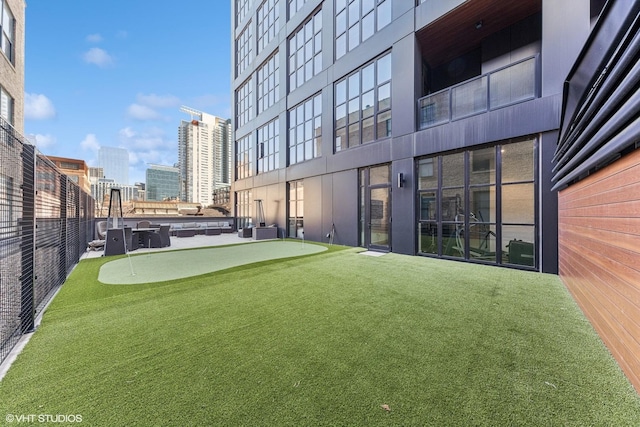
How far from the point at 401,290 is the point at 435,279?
1.14m

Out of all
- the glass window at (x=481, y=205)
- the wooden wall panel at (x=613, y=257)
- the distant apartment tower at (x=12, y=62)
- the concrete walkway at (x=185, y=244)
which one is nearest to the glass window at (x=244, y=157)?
the concrete walkway at (x=185, y=244)

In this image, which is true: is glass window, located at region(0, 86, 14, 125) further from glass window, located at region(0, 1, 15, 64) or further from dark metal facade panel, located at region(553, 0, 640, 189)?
dark metal facade panel, located at region(553, 0, 640, 189)

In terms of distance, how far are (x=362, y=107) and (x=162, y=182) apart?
3762 inches

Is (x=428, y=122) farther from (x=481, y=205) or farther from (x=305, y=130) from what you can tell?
(x=305, y=130)

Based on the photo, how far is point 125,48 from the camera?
4712 centimetres

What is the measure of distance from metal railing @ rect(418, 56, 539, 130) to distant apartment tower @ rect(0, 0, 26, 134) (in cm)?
Answer: 1413

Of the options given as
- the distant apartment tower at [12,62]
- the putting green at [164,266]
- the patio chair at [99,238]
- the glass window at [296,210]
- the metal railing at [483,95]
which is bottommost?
the putting green at [164,266]

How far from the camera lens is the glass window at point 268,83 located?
1488 cm

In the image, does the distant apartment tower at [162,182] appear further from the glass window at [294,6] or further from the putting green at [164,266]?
the putting green at [164,266]

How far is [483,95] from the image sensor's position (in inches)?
263

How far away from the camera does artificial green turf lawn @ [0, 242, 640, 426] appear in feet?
5.57

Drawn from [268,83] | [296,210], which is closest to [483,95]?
[296,210]

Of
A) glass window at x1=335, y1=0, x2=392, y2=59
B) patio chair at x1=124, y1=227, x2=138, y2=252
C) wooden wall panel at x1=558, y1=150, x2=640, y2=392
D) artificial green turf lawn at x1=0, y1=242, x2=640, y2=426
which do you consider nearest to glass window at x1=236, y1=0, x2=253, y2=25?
glass window at x1=335, y1=0, x2=392, y2=59

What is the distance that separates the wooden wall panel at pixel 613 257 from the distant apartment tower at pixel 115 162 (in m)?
166
